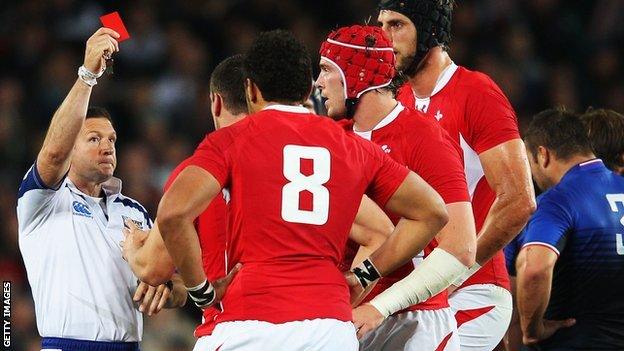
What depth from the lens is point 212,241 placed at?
3.94 m

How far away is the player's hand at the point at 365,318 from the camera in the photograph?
380 cm

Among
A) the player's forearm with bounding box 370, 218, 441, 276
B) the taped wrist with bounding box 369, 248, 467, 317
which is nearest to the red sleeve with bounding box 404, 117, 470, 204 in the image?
the taped wrist with bounding box 369, 248, 467, 317

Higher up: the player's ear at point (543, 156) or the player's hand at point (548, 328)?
the player's ear at point (543, 156)

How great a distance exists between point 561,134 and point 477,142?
1.14 metres

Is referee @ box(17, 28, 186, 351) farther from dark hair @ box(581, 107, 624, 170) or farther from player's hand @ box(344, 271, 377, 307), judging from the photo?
dark hair @ box(581, 107, 624, 170)

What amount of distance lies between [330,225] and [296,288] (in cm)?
26

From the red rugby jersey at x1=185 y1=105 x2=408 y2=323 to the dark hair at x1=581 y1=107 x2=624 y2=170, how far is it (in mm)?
2840

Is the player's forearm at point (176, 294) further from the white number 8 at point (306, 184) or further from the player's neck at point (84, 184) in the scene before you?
the white number 8 at point (306, 184)

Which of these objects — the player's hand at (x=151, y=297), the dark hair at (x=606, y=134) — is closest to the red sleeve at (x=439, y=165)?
the player's hand at (x=151, y=297)

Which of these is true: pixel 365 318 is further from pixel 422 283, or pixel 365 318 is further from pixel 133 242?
pixel 133 242

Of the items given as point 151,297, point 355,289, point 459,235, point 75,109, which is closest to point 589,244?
point 459,235

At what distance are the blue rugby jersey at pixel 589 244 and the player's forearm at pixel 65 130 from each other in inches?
98.2

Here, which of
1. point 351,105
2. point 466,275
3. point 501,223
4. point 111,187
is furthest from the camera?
point 111,187

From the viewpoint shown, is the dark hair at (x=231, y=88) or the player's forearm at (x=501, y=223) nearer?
the dark hair at (x=231, y=88)
